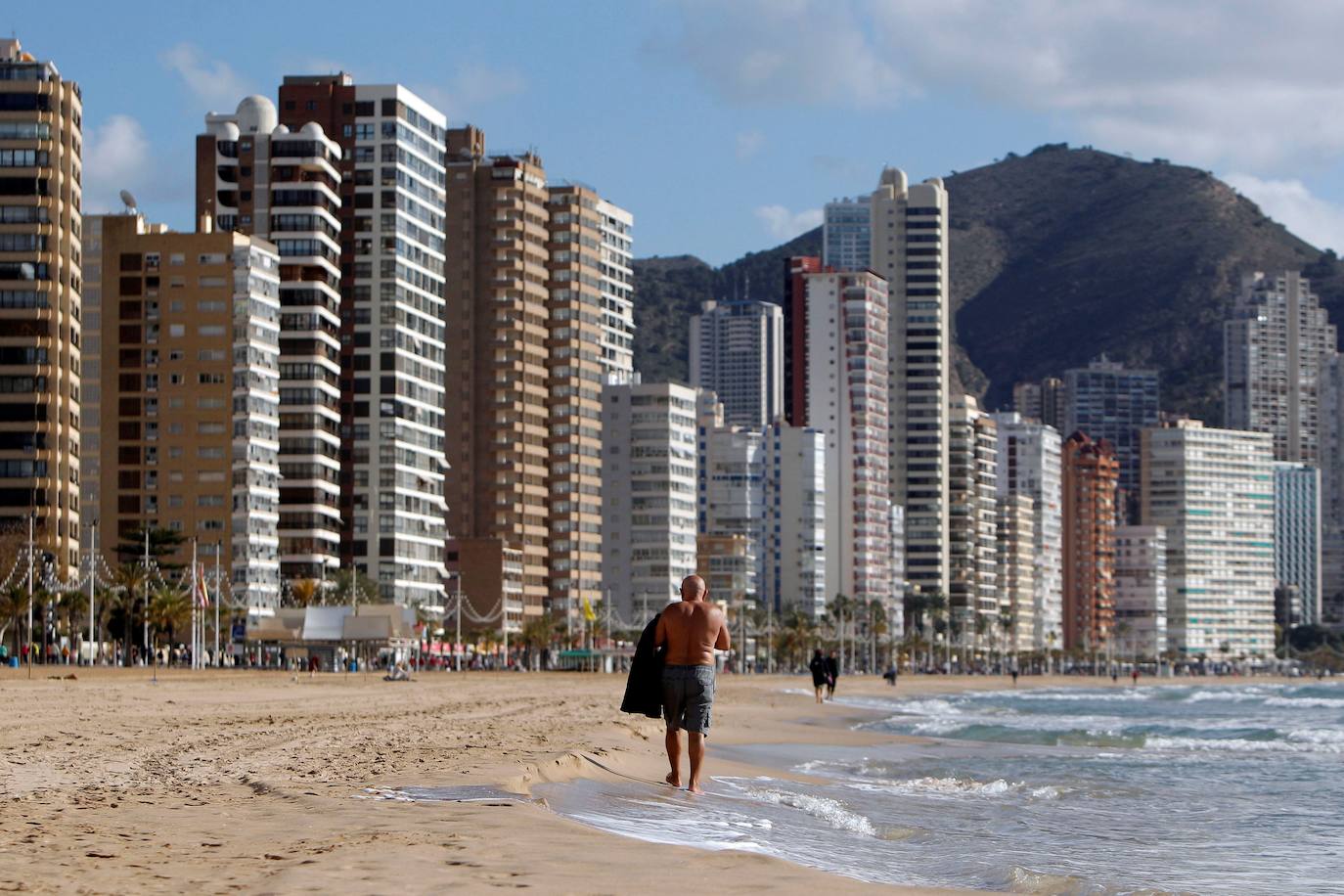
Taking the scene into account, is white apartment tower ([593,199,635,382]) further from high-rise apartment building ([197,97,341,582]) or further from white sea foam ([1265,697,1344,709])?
white sea foam ([1265,697,1344,709])

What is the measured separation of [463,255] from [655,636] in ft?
498

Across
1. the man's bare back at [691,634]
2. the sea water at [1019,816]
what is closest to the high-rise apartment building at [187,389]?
the sea water at [1019,816]

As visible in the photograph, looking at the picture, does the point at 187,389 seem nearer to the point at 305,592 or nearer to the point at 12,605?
the point at 305,592

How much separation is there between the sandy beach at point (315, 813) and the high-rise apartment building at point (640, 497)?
147 metres

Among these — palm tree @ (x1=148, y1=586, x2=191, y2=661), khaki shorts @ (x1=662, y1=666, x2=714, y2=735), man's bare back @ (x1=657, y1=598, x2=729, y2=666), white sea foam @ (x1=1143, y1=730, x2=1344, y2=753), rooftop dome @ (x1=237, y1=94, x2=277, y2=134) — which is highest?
rooftop dome @ (x1=237, y1=94, x2=277, y2=134)

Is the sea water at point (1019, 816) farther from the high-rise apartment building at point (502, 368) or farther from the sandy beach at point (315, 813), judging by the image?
the high-rise apartment building at point (502, 368)

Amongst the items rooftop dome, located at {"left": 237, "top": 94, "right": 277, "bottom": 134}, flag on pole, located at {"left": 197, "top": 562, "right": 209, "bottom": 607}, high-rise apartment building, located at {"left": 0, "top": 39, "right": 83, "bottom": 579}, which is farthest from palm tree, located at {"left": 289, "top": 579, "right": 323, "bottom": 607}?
rooftop dome, located at {"left": 237, "top": 94, "right": 277, "bottom": 134}

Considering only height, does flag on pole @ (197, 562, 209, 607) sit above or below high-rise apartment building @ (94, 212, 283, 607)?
below

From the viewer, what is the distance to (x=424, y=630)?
403 feet

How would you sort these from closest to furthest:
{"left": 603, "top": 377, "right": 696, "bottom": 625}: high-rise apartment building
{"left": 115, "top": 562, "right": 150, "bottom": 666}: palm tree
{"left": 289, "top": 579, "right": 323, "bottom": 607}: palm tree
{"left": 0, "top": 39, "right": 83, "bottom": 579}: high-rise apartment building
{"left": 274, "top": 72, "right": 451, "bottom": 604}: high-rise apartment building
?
{"left": 115, "top": 562, "right": 150, "bottom": 666}: palm tree → {"left": 0, "top": 39, "right": 83, "bottom": 579}: high-rise apartment building → {"left": 289, "top": 579, "right": 323, "bottom": 607}: palm tree → {"left": 274, "top": 72, "right": 451, "bottom": 604}: high-rise apartment building → {"left": 603, "top": 377, "right": 696, "bottom": 625}: high-rise apartment building

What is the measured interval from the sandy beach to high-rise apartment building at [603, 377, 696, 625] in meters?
147

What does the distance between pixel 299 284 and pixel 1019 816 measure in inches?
4434

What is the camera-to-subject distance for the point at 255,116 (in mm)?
136000

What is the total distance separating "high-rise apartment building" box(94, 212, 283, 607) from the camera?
396 feet
